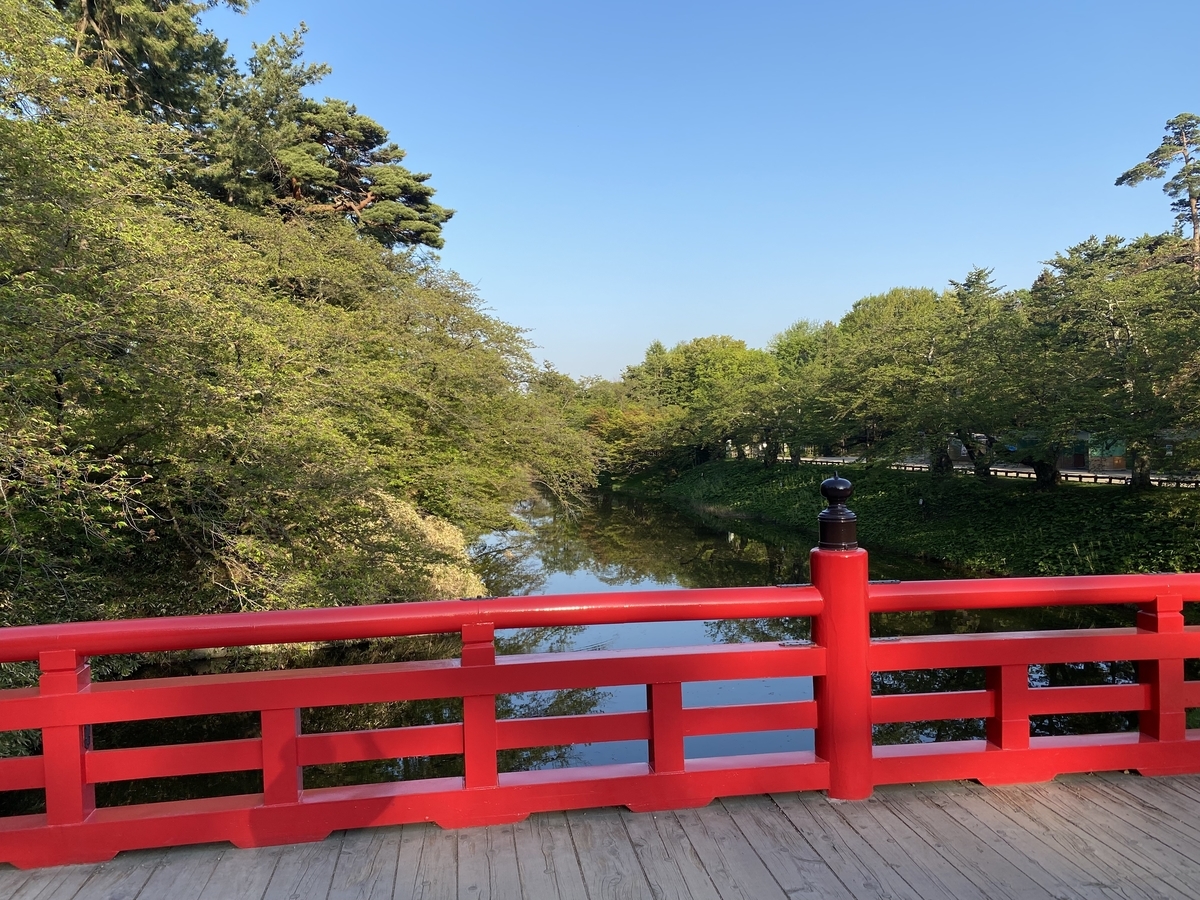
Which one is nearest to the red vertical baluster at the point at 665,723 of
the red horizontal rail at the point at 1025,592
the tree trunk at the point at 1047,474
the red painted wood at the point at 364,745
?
the red painted wood at the point at 364,745

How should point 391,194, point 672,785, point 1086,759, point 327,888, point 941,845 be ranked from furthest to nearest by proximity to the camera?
point 391,194 < point 1086,759 < point 672,785 < point 941,845 < point 327,888

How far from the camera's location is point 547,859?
193 centimetres

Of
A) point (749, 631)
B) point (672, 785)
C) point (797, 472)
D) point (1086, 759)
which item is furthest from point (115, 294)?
point (797, 472)

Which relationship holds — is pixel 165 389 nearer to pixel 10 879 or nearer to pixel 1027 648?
pixel 10 879

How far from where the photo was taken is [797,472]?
30703mm

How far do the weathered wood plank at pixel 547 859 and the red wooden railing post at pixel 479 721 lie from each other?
177 mm

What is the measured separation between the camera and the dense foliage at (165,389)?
5.51 m

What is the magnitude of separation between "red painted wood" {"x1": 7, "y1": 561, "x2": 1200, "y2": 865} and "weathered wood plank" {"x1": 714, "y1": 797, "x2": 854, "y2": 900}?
0.22 ft

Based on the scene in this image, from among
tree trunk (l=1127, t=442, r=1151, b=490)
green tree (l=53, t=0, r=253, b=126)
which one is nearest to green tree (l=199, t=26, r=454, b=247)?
green tree (l=53, t=0, r=253, b=126)

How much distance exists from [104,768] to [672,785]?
1.61 meters

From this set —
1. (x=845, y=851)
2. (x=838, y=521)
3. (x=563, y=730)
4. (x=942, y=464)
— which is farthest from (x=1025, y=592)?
(x=942, y=464)

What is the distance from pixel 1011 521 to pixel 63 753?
20.4 meters

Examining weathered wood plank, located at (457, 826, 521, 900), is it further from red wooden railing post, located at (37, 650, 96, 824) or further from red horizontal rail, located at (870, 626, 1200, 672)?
red horizontal rail, located at (870, 626, 1200, 672)

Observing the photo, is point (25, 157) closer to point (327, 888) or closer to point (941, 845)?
point (327, 888)
